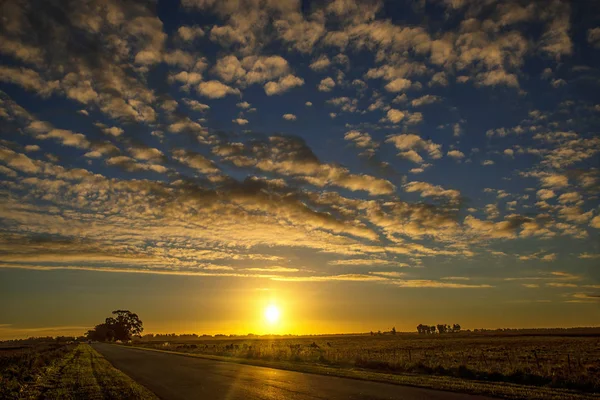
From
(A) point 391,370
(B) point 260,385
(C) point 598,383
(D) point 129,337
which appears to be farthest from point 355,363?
(D) point 129,337

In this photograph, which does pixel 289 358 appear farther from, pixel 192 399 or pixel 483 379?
pixel 192 399

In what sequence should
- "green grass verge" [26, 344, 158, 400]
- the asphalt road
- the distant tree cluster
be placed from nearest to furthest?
the asphalt road, "green grass verge" [26, 344, 158, 400], the distant tree cluster

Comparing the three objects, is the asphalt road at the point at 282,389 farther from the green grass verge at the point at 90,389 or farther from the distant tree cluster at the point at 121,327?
the distant tree cluster at the point at 121,327

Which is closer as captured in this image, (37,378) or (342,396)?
(342,396)

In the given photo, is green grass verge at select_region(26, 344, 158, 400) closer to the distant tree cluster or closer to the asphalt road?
the asphalt road

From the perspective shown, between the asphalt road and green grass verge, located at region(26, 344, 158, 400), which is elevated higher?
the asphalt road

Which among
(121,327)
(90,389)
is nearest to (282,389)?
(90,389)

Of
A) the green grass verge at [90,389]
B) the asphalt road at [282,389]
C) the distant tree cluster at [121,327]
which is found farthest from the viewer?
the distant tree cluster at [121,327]

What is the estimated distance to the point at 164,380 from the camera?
858 inches

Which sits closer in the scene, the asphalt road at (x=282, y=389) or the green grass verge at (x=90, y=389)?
the asphalt road at (x=282, y=389)

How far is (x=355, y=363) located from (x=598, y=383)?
16.8 m

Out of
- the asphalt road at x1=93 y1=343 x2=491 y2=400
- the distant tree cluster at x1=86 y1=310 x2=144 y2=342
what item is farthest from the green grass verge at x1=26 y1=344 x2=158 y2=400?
the distant tree cluster at x1=86 y1=310 x2=144 y2=342

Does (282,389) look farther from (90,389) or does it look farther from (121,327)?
(121,327)

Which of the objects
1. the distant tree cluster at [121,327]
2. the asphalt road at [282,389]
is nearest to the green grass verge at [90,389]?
the asphalt road at [282,389]
